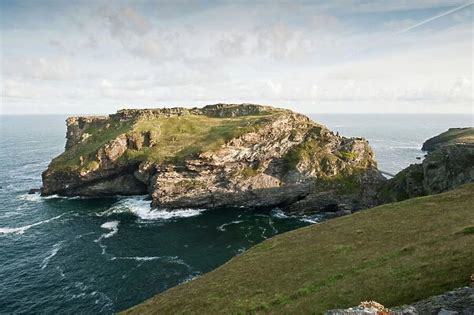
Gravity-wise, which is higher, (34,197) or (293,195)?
(293,195)

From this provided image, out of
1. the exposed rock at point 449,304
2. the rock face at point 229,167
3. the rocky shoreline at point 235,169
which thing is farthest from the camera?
the rock face at point 229,167

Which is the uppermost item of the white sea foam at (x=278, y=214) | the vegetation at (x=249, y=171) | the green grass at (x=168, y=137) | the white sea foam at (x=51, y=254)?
the green grass at (x=168, y=137)

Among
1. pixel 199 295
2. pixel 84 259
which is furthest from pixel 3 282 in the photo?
pixel 199 295

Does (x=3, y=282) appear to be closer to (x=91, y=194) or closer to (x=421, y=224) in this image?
(x=91, y=194)

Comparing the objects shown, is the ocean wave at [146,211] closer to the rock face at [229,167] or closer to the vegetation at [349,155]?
the rock face at [229,167]

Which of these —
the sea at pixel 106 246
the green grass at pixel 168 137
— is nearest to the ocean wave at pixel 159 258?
the sea at pixel 106 246

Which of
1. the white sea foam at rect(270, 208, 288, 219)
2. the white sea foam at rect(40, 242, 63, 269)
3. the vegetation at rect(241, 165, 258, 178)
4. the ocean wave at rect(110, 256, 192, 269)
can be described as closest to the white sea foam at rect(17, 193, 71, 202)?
the white sea foam at rect(40, 242, 63, 269)

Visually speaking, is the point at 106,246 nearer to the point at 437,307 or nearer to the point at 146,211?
the point at 146,211

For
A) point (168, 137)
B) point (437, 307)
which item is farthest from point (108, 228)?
point (437, 307)
